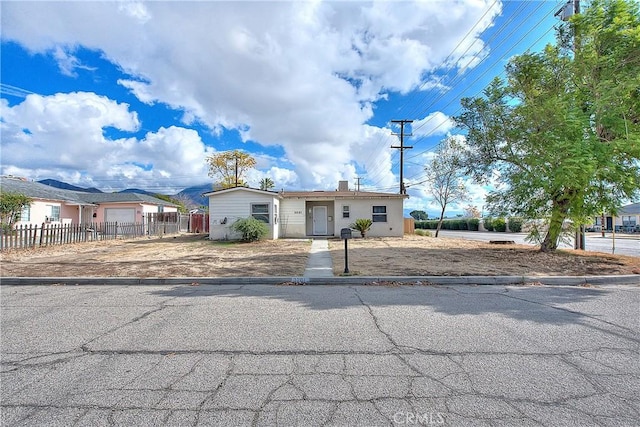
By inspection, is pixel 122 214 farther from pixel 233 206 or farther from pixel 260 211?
pixel 260 211

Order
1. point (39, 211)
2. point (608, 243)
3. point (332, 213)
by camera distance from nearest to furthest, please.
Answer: point (608, 243) → point (332, 213) → point (39, 211)

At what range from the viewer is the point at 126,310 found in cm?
548

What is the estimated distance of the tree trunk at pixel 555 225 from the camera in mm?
11742

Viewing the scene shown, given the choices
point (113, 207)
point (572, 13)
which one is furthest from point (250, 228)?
point (113, 207)

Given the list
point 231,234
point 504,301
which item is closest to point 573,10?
point 504,301

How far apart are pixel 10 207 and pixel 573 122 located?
1030 inches

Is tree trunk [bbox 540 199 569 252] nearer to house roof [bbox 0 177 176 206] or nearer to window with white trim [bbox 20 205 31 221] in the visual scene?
window with white trim [bbox 20 205 31 221]

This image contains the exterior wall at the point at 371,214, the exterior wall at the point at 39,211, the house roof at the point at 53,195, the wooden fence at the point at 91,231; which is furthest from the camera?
the house roof at the point at 53,195

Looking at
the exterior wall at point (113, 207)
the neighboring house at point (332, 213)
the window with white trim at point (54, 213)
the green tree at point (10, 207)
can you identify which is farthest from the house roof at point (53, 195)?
the neighboring house at point (332, 213)

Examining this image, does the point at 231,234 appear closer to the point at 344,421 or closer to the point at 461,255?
the point at 461,255

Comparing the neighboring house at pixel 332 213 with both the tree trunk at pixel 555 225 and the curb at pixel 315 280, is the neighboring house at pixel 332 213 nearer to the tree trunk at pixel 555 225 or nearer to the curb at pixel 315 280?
the tree trunk at pixel 555 225

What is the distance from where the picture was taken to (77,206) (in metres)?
29.4

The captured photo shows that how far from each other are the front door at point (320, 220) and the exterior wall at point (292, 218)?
1.42 m

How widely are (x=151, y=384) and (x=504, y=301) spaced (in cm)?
577
